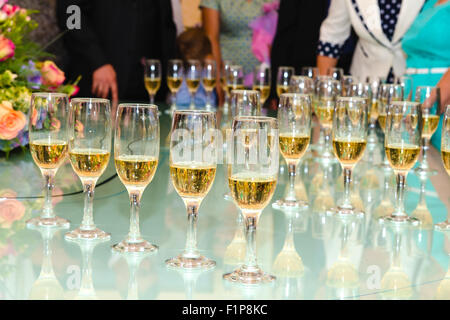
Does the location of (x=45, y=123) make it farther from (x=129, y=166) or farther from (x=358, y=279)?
(x=358, y=279)

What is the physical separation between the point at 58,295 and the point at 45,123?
483 millimetres

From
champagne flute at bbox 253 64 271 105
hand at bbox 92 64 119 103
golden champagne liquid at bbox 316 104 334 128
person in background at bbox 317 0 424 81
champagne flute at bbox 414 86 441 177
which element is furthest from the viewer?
hand at bbox 92 64 119 103

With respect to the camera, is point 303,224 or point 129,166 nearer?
point 129,166

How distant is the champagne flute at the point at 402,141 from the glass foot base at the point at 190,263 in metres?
0.51

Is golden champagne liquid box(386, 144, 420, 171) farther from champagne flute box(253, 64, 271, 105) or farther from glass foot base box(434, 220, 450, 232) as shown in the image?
champagne flute box(253, 64, 271, 105)

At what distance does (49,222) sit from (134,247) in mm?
223

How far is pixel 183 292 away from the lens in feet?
3.54

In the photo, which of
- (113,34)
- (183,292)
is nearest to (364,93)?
(183,292)

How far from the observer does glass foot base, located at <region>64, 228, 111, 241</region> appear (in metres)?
1.32

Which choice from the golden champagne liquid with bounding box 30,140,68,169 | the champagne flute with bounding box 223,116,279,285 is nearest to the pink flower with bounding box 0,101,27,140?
the golden champagne liquid with bounding box 30,140,68,169

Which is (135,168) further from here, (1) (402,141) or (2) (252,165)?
(1) (402,141)

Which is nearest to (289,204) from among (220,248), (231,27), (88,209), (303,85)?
(220,248)

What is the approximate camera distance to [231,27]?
16.4ft

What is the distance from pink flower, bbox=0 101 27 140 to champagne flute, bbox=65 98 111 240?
22.9 inches
